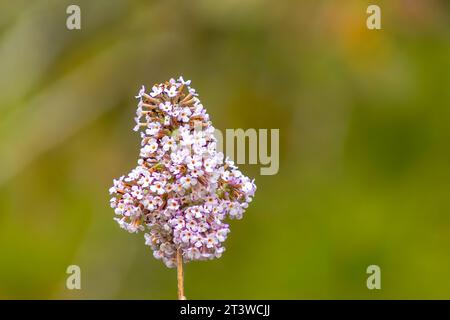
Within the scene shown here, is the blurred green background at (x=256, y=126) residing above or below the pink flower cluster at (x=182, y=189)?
above

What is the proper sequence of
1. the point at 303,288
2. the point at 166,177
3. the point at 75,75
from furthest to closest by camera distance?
the point at 75,75 < the point at 303,288 < the point at 166,177

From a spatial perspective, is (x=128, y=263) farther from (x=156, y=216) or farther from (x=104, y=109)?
(x=156, y=216)

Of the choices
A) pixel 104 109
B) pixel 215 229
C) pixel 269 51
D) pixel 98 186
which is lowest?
pixel 215 229

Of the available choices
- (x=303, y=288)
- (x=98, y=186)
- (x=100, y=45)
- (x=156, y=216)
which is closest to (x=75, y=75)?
(x=100, y=45)

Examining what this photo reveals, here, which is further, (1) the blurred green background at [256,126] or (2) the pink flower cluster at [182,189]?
(1) the blurred green background at [256,126]

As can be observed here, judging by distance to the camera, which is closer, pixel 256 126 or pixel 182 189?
pixel 182 189
